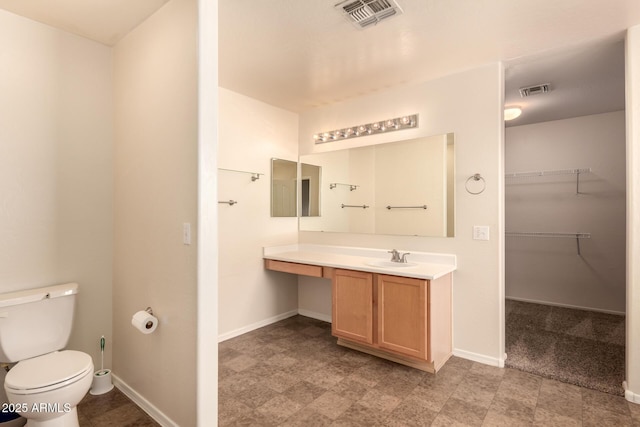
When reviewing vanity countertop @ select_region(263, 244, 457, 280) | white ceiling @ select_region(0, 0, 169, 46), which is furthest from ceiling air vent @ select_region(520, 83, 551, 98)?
white ceiling @ select_region(0, 0, 169, 46)

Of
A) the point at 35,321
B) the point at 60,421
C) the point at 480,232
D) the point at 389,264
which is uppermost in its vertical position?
the point at 480,232

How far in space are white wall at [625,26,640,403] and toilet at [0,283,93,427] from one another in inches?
129

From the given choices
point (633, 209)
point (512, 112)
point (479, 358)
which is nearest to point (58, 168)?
point (479, 358)

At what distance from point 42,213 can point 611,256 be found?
5601 mm

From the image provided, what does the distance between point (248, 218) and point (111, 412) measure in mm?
1911

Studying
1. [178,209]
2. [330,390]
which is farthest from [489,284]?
[178,209]

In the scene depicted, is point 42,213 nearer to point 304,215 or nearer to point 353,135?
point 304,215

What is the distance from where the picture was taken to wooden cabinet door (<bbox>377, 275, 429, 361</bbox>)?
248 centimetres

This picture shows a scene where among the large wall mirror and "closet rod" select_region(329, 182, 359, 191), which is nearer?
the large wall mirror

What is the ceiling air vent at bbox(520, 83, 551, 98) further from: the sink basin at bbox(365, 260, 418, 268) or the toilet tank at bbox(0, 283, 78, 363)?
the toilet tank at bbox(0, 283, 78, 363)

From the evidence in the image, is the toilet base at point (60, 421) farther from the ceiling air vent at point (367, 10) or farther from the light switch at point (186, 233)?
the ceiling air vent at point (367, 10)

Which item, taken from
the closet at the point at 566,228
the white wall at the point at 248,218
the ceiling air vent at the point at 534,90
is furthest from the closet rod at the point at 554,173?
→ the white wall at the point at 248,218

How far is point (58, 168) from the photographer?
7.17ft

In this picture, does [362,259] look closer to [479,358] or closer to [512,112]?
[479,358]
